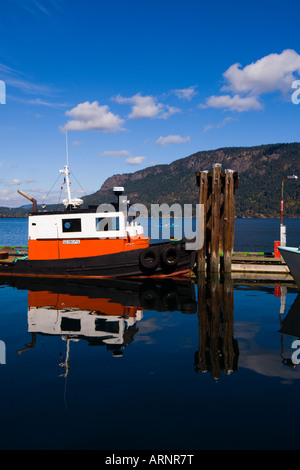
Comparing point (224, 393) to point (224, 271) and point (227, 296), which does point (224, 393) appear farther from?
point (224, 271)

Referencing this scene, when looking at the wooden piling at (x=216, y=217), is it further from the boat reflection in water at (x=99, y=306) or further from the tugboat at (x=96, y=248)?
the boat reflection in water at (x=99, y=306)

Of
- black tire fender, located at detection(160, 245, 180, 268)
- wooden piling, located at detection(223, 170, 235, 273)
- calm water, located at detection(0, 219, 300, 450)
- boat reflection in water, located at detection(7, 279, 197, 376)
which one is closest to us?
calm water, located at detection(0, 219, 300, 450)

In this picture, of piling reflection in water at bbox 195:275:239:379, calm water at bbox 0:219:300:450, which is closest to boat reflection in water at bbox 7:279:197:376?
calm water at bbox 0:219:300:450

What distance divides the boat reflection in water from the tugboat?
2.12 ft

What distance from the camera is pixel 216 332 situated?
365 inches

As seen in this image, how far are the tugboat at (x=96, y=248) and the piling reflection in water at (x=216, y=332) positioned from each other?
2.63 m

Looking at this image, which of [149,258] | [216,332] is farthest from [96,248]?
[216,332]

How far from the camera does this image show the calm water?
16.0 ft

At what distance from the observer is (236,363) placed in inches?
286

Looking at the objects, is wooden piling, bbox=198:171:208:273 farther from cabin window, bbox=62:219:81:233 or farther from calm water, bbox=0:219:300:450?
cabin window, bbox=62:219:81:233

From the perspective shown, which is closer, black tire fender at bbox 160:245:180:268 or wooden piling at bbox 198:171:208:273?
black tire fender at bbox 160:245:180:268

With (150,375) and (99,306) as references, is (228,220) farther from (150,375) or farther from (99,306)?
(150,375)

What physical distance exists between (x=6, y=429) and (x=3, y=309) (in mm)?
8253

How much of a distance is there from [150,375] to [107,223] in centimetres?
1125
